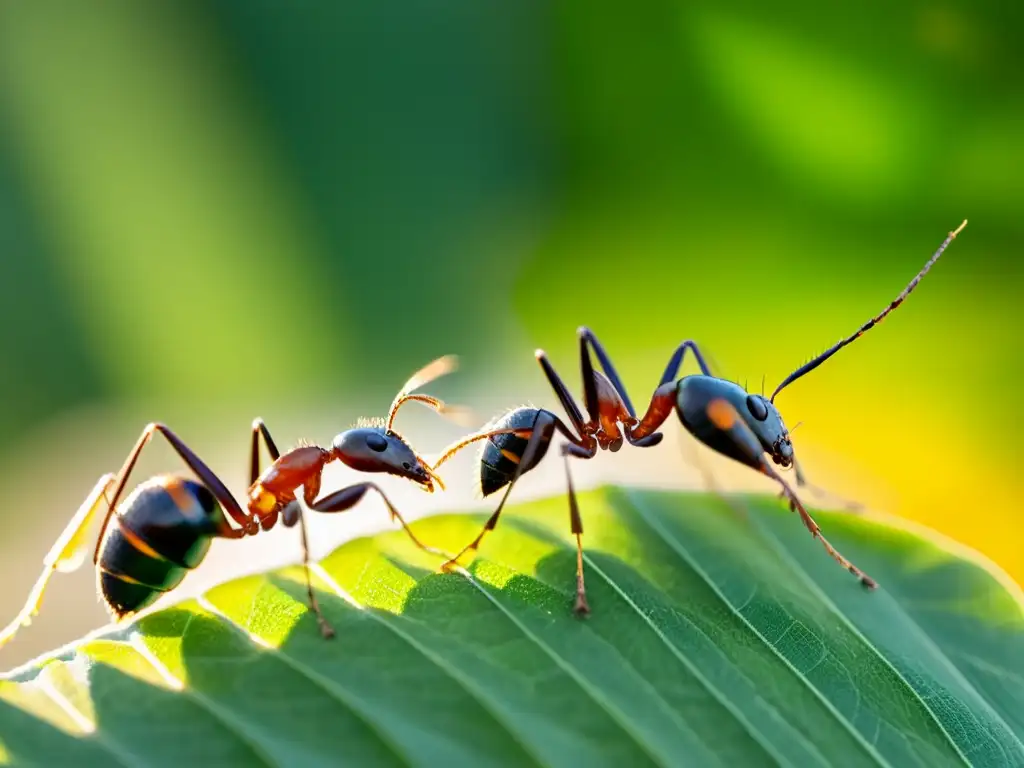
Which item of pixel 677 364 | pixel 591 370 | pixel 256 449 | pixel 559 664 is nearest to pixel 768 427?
pixel 677 364

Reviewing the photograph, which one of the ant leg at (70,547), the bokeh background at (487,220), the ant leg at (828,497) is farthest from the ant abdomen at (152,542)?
the bokeh background at (487,220)

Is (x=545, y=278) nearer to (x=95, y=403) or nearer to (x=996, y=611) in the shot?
(x=95, y=403)

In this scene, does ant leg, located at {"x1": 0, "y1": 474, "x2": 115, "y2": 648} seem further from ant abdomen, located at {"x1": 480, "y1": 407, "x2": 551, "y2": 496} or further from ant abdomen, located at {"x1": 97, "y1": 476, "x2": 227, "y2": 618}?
ant abdomen, located at {"x1": 480, "y1": 407, "x2": 551, "y2": 496}

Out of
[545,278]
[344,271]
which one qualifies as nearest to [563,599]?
[545,278]

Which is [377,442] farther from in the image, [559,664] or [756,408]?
[559,664]

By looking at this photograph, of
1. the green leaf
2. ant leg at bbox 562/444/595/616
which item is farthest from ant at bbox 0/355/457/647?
ant leg at bbox 562/444/595/616

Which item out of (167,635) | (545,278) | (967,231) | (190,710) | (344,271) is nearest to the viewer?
(190,710)

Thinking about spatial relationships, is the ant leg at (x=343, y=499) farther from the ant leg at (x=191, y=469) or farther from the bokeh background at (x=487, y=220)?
the bokeh background at (x=487, y=220)
